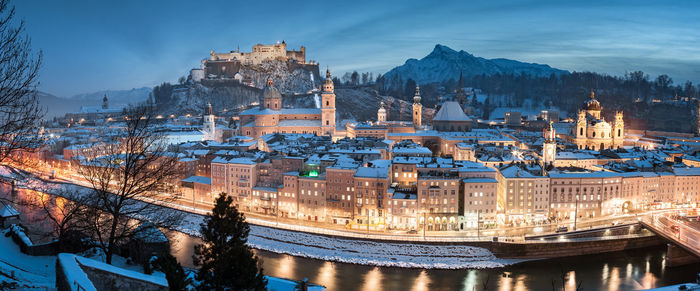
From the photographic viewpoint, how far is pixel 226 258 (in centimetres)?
704

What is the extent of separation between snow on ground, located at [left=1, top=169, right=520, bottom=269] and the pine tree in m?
9.27

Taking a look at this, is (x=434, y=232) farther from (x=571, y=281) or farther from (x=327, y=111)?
(x=327, y=111)

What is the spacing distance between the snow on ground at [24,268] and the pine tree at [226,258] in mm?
2006

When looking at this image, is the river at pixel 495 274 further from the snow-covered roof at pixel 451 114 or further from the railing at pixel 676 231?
the snow-covered roof at pixel 451 114

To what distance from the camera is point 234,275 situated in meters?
7.13

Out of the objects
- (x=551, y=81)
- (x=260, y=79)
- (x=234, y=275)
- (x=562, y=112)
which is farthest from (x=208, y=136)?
(x=551, y=81)

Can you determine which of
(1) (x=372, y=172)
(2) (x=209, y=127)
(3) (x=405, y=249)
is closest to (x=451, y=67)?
(2) (x=209, y=127)

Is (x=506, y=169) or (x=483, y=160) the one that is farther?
(x=483, y=160)

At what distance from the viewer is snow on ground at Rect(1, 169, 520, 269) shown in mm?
16234

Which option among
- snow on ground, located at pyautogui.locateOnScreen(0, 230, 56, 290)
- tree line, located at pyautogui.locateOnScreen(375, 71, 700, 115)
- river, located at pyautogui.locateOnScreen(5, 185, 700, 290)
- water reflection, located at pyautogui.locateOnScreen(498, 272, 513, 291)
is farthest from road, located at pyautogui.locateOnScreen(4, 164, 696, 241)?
tree line, located at pyautogui.locateOnScreen(375, 71, 700, 115)

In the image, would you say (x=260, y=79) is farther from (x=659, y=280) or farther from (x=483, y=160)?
(x=659, y=280)

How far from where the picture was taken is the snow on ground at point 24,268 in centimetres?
705

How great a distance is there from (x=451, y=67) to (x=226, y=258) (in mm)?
114461

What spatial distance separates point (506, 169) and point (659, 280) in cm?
690
